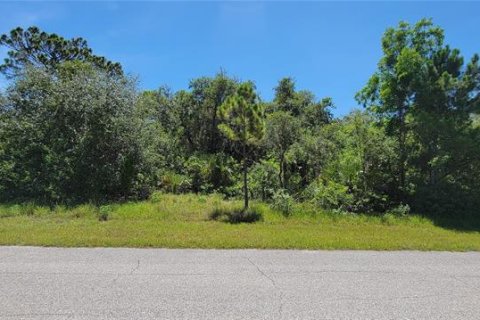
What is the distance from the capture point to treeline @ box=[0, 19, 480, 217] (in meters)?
15.0

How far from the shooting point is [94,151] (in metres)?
15.7

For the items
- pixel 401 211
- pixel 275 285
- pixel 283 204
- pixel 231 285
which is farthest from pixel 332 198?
pixel 231 285

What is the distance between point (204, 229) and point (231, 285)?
4.96 meters

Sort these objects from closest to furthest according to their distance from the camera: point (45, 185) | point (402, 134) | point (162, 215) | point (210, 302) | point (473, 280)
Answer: point (210, 302)
point (473, 280)
point (162, 215)
point (45, 185)
point (402, 134)

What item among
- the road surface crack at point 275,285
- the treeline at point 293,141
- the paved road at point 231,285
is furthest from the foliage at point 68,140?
the road surface crack at point 275,285

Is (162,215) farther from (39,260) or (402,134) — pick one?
(402,134)

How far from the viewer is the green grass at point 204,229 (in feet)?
30.0

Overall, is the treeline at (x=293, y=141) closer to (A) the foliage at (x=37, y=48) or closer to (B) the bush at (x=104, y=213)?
(B) the bush at (x=104, y=213)

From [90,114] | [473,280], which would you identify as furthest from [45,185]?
[473,280]

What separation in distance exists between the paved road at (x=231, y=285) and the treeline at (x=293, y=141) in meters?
6.30

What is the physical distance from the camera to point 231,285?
6023mm

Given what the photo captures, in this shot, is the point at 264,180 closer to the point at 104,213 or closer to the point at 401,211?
the point at 401,211

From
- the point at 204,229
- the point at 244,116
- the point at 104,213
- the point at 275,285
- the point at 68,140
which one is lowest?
the point at 275,285

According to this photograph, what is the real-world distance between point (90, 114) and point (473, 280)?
45.8ft
